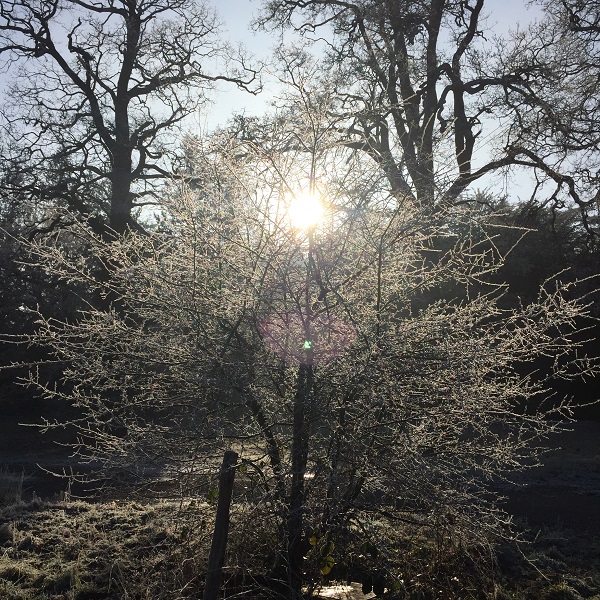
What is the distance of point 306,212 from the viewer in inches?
186

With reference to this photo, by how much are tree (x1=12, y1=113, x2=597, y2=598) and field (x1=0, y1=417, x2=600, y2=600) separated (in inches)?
12.5

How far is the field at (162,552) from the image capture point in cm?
483

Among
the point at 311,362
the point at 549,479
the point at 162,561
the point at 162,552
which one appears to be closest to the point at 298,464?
the point at 311,362

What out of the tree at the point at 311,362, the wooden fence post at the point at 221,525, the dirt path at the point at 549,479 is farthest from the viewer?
the dirt path at the point at 549,479

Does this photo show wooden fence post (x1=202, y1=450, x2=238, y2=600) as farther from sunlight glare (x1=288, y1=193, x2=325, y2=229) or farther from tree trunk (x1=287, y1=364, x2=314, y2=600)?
sunlight glare (x1=288, y1=193, x2=325, y2=229)

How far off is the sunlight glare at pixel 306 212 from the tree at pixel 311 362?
1.8 inches

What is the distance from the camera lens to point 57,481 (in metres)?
10.1

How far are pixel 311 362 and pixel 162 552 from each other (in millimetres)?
2106

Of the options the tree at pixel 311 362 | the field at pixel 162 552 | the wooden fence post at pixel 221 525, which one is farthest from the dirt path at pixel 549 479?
the wooden fence post at pixel 221 525

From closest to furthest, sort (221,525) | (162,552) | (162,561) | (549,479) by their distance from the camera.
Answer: (221,525) → (162,561) → (162,552) → (549,479)

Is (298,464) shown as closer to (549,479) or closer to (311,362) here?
(311,362)

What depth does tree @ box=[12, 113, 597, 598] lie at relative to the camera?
451 centimetres

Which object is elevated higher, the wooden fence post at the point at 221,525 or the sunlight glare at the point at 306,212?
the sunlight glare at the point at 306,212

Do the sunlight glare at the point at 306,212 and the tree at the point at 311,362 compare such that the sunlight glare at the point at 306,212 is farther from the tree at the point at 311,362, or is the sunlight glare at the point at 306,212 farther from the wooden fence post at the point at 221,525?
the wooden fence post at the point at 221,525
